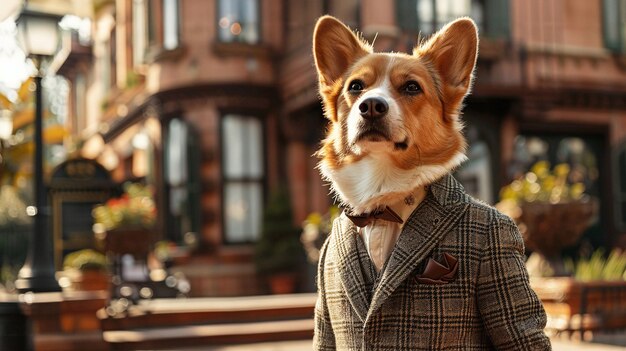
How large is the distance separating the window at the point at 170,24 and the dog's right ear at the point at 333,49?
1403cm

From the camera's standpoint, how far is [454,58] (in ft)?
8.09

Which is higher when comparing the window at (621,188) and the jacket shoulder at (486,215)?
the window at (621,188)

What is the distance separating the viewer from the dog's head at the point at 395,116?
2.29 metres

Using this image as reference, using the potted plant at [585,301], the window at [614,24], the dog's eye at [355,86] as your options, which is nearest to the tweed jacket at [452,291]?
the dog's eye at [355,86]

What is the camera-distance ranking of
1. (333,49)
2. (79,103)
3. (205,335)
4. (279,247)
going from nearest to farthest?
(333,49) → (205,335) → (279,247) → (79,103)

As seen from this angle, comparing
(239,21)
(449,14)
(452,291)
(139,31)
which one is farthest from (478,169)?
(452,291)

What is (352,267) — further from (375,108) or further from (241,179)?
(241,179)

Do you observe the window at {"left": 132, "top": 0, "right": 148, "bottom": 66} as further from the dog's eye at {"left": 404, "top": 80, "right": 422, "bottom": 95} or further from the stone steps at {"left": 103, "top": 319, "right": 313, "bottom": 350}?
the dog's eye at {"left": 404, "top": 80, "right": 422, "bottom": 95}

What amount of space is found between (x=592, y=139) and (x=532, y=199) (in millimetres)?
8561

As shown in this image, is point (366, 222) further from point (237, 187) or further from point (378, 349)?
point (237, 187)

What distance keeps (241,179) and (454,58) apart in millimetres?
13877

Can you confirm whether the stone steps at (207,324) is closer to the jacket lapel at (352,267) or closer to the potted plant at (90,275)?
the potted plant at (90,275)

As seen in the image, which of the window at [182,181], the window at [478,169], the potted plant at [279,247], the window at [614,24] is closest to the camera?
the potted plant at [279,247]

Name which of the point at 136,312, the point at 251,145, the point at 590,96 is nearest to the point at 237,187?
the point at 251,145
